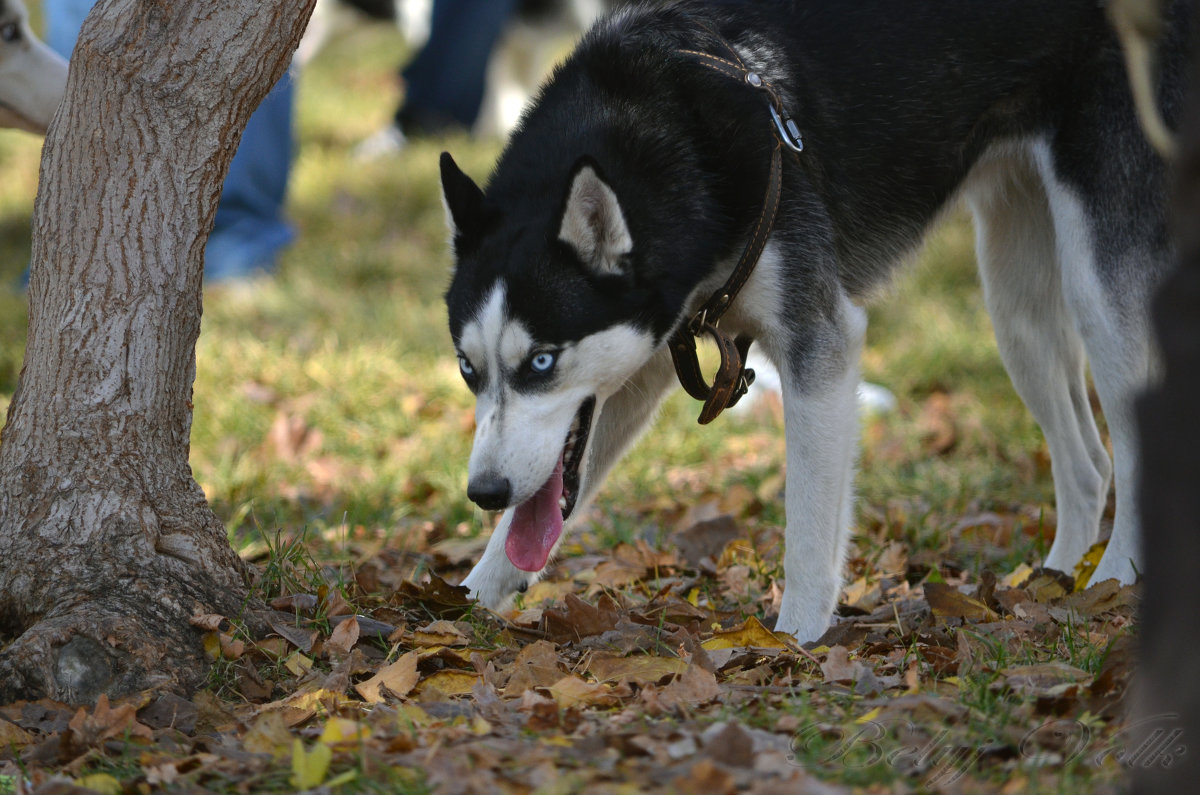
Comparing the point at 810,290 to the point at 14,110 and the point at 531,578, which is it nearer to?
the point at 531,578

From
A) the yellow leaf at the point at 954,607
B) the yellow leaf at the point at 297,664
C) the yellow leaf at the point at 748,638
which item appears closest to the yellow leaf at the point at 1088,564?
the yellow leaf at the point at 954,607

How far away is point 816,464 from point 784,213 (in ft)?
2.21

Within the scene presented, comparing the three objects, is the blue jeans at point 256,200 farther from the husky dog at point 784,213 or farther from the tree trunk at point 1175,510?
the tree trunk at point 1175,510

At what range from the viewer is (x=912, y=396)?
599 centimetres

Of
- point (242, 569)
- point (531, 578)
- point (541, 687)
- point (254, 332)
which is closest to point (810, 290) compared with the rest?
point (531, 578)

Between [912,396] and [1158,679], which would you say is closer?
[1158,679]

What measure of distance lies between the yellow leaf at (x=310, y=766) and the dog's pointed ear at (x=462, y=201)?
1.49 m

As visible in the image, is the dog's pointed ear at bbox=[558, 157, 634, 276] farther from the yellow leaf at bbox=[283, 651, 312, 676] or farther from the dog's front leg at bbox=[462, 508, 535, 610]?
the yellow leaf at bbox=[283, 651, 312, 676]

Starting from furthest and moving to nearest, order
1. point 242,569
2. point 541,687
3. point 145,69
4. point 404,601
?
point 404,601, point 242,569, point 145,69, point 541,687

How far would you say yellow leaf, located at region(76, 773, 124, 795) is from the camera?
5.90 ft

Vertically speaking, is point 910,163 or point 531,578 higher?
point 910,163

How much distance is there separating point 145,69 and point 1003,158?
2404mm

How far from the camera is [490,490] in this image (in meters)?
2.67

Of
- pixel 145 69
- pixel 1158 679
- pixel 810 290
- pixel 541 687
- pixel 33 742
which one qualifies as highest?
pixel 145 69
